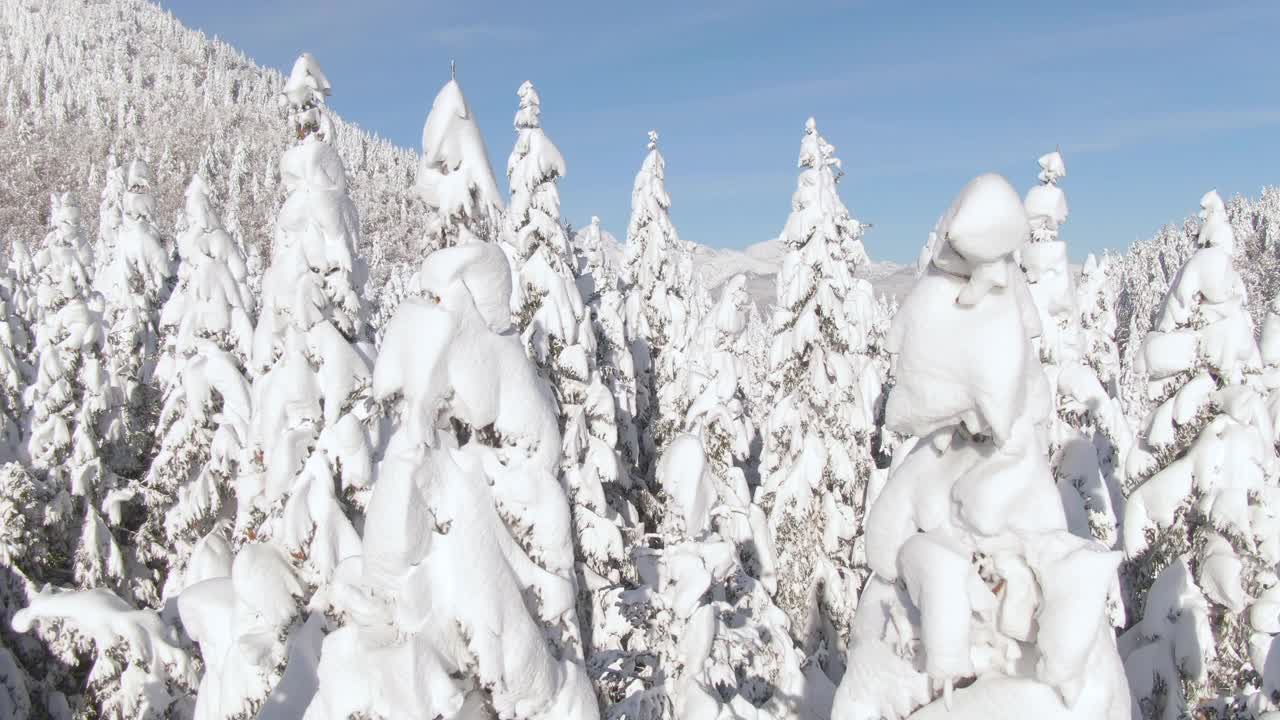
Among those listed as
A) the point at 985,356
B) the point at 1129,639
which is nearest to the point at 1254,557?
the point at 1129,639

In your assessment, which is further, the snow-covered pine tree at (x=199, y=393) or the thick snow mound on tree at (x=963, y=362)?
the snow-covered pine tree at (x=199, y=393)

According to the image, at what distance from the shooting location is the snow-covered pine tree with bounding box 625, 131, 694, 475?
23.4 metres

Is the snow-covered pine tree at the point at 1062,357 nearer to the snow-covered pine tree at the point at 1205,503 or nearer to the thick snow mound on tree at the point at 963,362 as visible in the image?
the snow-covered pine tree at the point at 1205,503

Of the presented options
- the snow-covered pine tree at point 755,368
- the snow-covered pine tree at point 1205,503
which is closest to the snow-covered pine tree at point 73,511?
the snow-covered pine tree at point 755,368

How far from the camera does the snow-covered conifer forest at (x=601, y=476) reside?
16.2 ft

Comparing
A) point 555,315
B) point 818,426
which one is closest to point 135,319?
point 555,315

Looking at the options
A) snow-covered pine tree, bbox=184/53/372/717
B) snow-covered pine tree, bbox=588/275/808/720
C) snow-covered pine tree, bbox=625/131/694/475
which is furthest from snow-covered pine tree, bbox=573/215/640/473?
snow-covered pine tree, bbox=184/53/372/717

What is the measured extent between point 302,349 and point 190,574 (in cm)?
358

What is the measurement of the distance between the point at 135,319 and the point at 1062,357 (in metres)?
20.4

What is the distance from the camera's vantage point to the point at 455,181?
8531mm

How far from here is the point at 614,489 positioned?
A: 15.2 metres

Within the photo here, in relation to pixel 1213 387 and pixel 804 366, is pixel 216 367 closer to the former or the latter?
pixel 804 366

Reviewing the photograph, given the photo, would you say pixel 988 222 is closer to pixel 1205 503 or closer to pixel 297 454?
pixel 297 454

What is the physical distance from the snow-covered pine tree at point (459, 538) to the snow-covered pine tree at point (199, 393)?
378 inches
